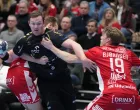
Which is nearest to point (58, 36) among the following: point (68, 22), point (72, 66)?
point (72, 66)

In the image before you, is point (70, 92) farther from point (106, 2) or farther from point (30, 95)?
point (106, 2)

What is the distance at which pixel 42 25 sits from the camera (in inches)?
229

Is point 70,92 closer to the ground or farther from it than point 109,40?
closer to the ground

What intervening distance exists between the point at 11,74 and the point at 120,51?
1.83 meters

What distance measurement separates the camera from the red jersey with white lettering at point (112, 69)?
515 centimetres

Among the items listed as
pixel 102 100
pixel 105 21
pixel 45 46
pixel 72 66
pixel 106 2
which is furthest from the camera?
pixel 106 2

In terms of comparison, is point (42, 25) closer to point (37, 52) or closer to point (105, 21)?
point (37, 52)

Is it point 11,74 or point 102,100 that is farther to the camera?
point 11,74

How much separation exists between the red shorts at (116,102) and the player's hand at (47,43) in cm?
93

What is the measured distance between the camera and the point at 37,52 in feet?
19.6

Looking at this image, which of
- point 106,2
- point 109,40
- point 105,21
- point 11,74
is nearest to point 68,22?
point 105,21

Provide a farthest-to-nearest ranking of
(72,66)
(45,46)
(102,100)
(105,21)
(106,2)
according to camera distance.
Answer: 1. (106,2)
2. (105,21)
3. (72,66)
4. (45,46)
5. (102,100)

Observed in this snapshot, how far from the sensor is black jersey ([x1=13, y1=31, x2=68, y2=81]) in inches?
232

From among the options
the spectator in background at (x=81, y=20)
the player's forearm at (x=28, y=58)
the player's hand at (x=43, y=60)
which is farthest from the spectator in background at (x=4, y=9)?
the player's hand at (x=43, y=60)
